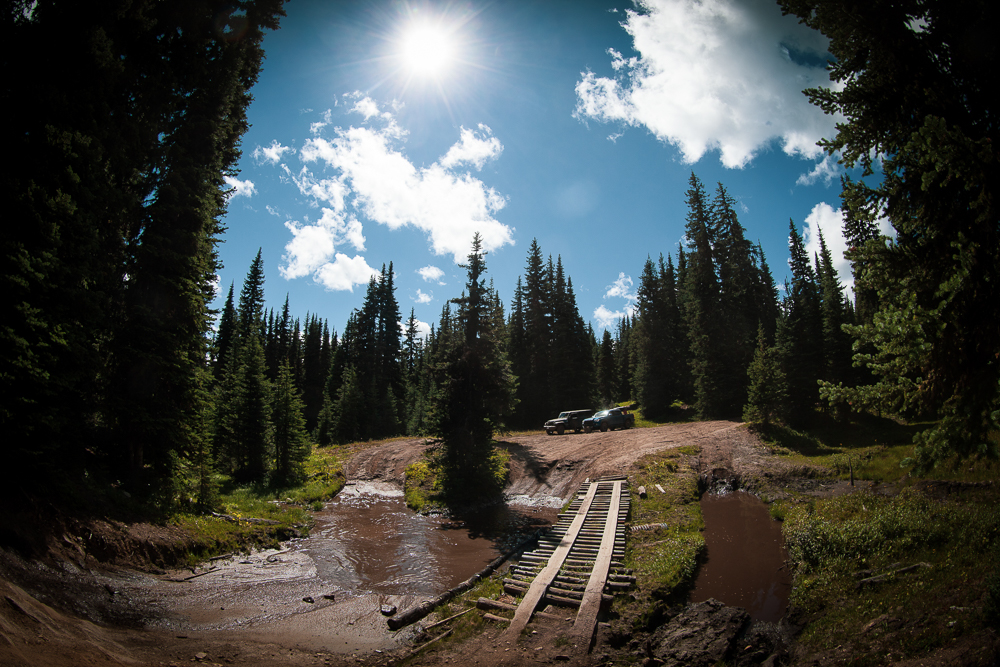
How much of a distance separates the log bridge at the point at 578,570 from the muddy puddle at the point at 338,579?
216 cm

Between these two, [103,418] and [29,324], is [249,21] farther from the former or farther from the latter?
[103,418]

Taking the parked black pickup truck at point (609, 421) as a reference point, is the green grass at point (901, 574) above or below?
below

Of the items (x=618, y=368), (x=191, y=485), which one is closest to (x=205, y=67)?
(x=191, y=485)

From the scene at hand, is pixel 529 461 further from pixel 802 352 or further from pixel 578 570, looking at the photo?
pixel 802 352

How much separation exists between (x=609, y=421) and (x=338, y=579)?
2717 cm

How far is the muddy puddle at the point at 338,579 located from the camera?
341 inches

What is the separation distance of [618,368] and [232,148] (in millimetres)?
60299

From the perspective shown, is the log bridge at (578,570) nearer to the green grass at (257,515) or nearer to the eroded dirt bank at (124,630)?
A: the eroded dirt bank at (124,630)

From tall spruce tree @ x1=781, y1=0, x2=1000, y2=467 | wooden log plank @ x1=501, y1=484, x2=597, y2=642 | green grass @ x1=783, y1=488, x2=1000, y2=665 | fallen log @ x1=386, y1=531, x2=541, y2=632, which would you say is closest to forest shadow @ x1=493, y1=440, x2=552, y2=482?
wooden log plank @ x1=501, y1=484, x2=597, y2=642

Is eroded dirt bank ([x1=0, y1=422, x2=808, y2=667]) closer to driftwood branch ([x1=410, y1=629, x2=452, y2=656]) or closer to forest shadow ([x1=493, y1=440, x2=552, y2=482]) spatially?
driftwood branch ([x1=410, y1=629, x2=452, y2=656])

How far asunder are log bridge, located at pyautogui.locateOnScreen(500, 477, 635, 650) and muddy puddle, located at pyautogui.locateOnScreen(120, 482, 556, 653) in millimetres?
2160

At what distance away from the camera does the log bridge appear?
8742 mm

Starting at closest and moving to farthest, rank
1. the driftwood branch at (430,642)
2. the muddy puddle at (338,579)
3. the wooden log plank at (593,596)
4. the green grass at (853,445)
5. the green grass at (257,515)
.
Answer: the driftwood branch at (430,642) < the wooden log plank at (593,596) < the muddy puddle at (338,579) < the green grass at (257,515) < the green grass at (853,445)

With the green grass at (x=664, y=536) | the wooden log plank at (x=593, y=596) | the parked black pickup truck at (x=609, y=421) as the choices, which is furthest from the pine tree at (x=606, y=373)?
the wooden log plank at (x=593, y=596)
